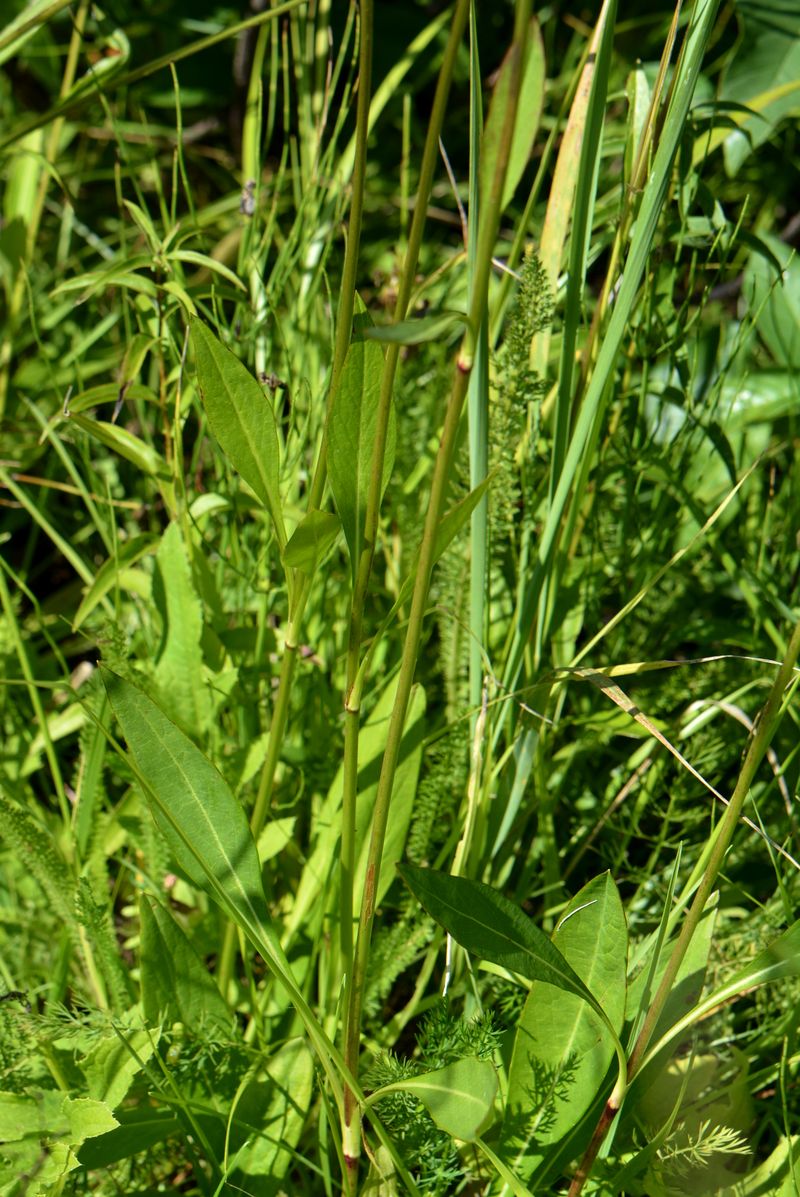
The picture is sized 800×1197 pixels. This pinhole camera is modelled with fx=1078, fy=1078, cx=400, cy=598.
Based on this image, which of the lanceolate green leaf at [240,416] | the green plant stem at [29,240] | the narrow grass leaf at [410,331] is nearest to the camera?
the narrow grass leaf at [410,331]

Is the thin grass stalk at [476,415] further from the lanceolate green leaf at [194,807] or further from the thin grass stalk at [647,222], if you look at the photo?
the lanceolate green leaf at [194,807]

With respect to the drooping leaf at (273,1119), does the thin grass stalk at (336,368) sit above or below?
above

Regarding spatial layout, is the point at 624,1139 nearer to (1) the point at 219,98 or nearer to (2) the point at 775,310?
(2) the point at 775,310

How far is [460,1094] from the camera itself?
63 centimetres

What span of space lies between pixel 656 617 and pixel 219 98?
1.38 metres

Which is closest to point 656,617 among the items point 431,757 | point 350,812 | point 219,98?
point 431,757

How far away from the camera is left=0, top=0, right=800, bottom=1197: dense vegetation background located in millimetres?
712

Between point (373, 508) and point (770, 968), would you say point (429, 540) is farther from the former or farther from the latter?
point (770, 968)

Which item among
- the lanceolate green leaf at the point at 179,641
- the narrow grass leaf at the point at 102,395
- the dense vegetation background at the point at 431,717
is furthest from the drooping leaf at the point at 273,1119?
the narrow grass leaf at the point at 102,395

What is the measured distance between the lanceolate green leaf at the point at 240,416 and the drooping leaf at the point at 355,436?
54mm

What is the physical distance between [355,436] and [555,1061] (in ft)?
1.58

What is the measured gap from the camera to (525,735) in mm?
933

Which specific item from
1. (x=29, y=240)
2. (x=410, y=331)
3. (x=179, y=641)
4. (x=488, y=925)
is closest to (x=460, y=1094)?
(x=488, y=925)

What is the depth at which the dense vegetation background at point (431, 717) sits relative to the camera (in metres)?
0.71
